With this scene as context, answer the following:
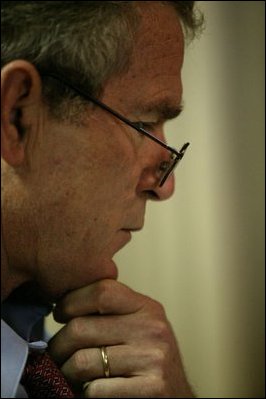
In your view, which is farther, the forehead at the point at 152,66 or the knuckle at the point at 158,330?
the knuckle at the point at 158,330

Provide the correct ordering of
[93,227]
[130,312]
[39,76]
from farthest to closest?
[130,312] < [93,227] < [39,76]

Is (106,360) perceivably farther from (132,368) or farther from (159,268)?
(159,268)

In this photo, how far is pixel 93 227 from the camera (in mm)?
983

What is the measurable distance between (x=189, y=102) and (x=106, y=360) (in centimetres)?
93

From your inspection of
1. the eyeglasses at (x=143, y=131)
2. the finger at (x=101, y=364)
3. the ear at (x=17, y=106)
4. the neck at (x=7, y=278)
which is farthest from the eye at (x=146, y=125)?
the finger at (x=101, y=364)

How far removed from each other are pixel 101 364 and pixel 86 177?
14.2 inches

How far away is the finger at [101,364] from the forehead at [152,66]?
1.50 feet

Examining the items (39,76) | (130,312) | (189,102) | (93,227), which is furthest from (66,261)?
(189,102)

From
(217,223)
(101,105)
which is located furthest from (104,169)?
(217,223)

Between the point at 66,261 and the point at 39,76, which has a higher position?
the point at 39,76

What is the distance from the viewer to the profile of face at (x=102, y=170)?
0.92m

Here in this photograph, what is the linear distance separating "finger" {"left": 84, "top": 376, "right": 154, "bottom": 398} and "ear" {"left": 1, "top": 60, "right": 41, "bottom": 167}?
0.44m

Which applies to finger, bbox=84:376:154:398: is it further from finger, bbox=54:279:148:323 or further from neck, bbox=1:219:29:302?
neck, bbox=1:219:29:302

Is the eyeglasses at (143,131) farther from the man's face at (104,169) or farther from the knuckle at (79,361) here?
the knuckle at (79,361)
